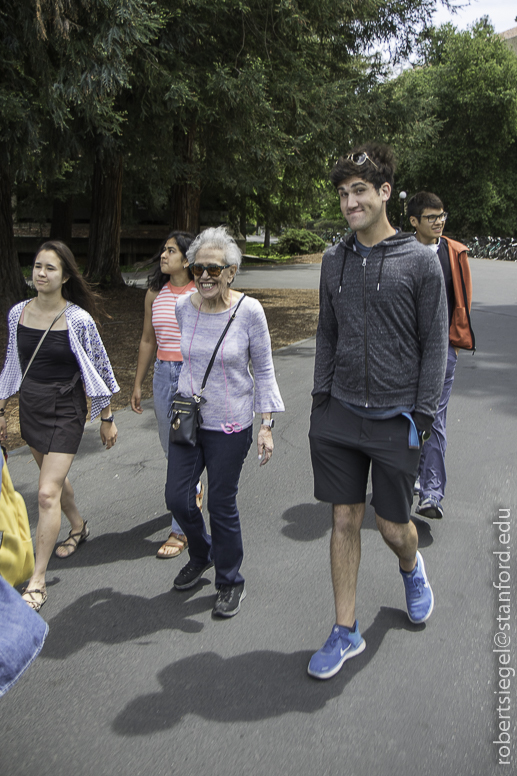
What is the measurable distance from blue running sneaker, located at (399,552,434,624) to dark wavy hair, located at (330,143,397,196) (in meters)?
1.71

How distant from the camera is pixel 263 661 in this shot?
123 inches

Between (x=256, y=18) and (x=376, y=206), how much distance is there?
1047 centimetres

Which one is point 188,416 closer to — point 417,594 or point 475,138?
point 417,594

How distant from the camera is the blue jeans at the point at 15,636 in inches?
76.2

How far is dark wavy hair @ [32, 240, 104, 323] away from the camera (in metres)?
3.86

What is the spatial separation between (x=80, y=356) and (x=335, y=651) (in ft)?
6.59

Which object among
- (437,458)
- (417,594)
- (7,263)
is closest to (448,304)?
(437,458)

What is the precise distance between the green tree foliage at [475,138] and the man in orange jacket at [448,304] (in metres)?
39.0

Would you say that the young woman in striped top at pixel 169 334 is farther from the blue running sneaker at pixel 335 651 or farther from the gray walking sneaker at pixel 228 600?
the blue running sneaker at pixel 335 651

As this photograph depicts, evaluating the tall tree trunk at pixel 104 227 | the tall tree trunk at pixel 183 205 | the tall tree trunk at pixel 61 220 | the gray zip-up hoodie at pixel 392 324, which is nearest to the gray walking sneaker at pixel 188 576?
the gray zip-up hoodie at pixel 392 324

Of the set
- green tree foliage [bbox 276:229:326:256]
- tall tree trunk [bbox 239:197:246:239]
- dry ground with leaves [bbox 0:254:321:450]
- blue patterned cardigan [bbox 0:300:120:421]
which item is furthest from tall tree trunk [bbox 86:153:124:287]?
green tree foliage [bbox 276:229:326:256]

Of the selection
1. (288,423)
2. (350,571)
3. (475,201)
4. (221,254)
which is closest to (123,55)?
(288,423)

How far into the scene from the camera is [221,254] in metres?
3.31

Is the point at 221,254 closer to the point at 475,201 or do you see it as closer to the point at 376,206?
the point at 376,206
